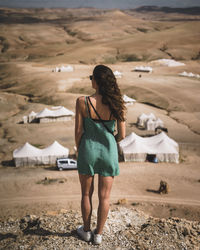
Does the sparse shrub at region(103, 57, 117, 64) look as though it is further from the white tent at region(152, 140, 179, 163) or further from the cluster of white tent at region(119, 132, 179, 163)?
the white tent at region(152, 140, 179, 163)

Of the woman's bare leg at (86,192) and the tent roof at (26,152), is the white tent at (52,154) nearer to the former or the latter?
the tent roof at (26,152)

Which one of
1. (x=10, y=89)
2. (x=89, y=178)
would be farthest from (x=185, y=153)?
(x=10, y=89)

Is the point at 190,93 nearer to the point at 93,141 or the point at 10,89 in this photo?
the point at 10,89

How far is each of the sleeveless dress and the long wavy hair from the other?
11.4 inches

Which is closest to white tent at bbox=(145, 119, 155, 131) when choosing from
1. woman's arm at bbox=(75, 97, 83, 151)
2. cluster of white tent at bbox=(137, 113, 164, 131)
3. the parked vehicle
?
cluster of white tent at bbox=(137, 113, 164, 131)

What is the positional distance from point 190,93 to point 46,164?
35914 millimetres

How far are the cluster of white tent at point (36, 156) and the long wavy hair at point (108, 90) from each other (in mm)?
20523

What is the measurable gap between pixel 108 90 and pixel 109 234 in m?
3.59

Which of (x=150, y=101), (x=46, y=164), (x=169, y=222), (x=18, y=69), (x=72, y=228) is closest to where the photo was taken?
(x=72, y=228)

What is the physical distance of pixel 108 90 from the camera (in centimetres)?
522

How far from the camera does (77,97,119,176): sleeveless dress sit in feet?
17.4

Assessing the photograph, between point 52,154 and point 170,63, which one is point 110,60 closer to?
point 170,63

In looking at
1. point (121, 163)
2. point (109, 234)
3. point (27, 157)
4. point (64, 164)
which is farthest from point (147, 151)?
point (109, 234)

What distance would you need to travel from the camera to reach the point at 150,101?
163 ft
